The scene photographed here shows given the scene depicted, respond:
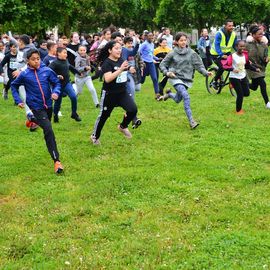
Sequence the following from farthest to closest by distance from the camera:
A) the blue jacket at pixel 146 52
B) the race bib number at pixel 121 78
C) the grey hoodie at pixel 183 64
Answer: the blue jacket at pixel 146 52, the grey hoodie at pixel 183 64, the race bib number at pixel 121 78

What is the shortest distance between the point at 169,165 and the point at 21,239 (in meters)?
3.03

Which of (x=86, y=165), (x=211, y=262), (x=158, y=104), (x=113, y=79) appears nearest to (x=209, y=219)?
(x=211, y=262)

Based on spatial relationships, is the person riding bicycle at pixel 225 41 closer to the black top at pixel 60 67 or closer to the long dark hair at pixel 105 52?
the black top at pixel 60 67

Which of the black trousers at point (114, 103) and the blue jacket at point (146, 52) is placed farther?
the blue jacket at point (146, 52)

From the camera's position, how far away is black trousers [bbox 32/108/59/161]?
759 cm

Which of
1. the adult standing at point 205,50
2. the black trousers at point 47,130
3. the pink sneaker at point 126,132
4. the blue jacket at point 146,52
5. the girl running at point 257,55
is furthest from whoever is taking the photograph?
the adult standing at point 205,50

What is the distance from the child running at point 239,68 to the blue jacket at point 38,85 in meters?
4.54

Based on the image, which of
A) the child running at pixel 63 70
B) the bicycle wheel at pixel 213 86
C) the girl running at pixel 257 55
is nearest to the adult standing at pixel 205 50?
the bicycle wheel at pixel 213 86

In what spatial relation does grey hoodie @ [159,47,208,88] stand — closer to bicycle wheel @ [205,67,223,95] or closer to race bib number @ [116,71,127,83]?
race bib number @ [116,71,127,83]

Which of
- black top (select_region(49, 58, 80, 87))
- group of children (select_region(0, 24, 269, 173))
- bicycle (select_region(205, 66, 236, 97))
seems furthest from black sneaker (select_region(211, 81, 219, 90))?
black top (select_region(49, 58, 80, 87))

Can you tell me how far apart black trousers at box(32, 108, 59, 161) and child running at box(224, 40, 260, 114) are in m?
4.67

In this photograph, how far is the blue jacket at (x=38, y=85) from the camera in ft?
25.5

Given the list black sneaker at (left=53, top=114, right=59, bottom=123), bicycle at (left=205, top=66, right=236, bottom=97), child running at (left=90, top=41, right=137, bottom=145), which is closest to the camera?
child running at (left=90, top=41, right=137, bottom=145)

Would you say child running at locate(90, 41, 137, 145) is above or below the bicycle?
above
